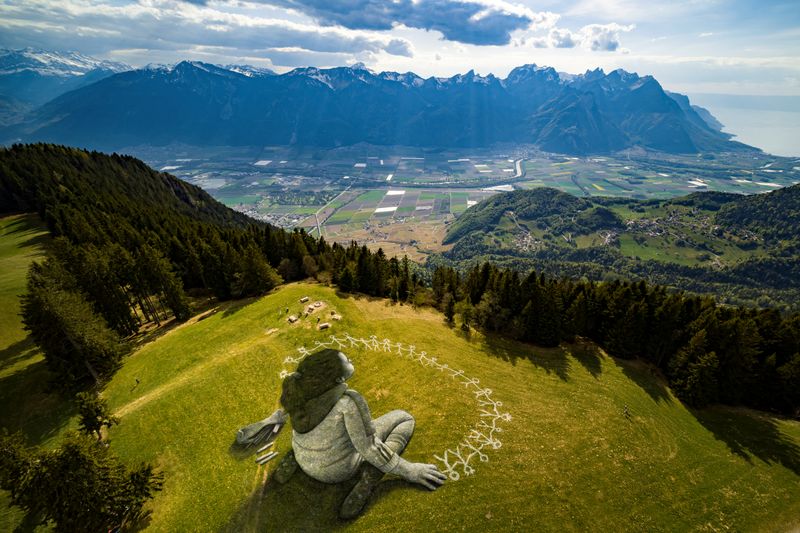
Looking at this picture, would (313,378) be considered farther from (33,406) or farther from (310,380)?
(33,406)

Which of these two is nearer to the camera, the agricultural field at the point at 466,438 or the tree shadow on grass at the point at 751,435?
the agricultural field at the point at 466,438

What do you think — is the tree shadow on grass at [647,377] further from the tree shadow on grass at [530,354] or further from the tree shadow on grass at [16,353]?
the tree shadow on grass at [16,353]

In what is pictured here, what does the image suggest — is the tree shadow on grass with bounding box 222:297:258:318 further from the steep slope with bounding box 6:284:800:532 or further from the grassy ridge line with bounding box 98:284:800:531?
the grassy ridge line with bounding box 98:284:800:531

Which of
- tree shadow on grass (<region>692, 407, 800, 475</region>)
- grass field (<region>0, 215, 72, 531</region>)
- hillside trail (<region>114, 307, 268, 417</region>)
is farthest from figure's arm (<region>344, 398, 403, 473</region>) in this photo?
tree shadow on grass (<region>692, 407, 800, 475</region>)

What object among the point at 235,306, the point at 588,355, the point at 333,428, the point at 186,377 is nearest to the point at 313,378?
the point at 333,428

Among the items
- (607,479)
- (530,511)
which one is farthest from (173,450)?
(607,479)

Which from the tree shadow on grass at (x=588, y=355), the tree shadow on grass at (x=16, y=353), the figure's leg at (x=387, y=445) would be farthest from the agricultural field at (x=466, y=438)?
the tree shadow on grass at (x=16, y=353)
